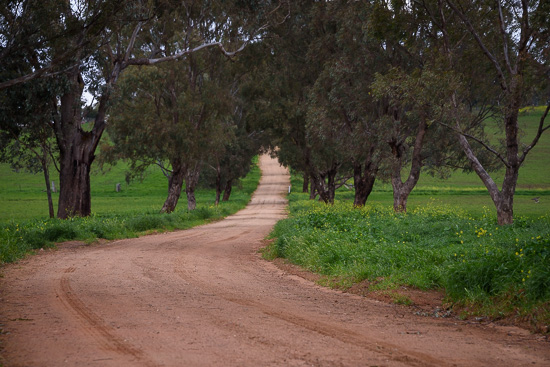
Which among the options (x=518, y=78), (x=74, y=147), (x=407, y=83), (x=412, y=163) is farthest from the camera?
(x=412, y=163)

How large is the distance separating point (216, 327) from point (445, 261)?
182 inches

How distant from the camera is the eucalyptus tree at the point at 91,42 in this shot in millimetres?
15492

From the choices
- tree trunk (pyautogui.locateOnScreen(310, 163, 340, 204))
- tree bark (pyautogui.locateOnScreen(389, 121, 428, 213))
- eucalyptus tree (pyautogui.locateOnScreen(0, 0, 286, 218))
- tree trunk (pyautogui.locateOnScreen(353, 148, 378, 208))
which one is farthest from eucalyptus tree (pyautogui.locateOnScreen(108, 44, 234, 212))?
tree bark (pyautogui.locateOnScreen(389, 121, 428, 213))

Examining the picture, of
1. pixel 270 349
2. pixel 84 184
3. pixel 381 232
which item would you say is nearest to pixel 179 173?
pixel 84 184

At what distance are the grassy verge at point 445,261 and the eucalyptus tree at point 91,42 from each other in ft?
Answer: 31.3

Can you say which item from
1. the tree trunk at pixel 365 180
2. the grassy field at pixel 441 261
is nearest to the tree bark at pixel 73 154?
the grassy field at pixel 441 261

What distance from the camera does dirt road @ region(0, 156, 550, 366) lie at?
4.83 metres

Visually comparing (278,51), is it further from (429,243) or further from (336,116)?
(429,243)

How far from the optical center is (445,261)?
867 centimetres

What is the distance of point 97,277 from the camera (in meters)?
9.68

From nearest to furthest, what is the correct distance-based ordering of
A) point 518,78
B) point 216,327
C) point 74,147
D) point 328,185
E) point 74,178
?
point 216,327
point 518,78
point 74,147
point 74,178
point 328,185

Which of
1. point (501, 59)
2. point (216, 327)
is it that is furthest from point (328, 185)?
point (216, 327)

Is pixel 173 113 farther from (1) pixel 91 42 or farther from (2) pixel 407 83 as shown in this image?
(2) pixel 407 83

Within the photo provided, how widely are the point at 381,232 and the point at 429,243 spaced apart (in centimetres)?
233
